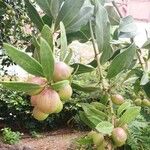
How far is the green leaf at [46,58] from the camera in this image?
1.39 feet

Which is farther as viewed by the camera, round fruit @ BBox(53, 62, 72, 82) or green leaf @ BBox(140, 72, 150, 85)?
green leaf @ BBox(140, 72, 150, 85)

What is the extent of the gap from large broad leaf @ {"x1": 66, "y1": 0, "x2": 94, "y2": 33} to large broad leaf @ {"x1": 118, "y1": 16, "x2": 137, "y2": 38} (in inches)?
3.6

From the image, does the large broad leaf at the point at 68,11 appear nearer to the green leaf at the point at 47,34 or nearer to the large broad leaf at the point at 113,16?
the green leaf at the point at 47,34

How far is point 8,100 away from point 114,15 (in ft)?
14.1

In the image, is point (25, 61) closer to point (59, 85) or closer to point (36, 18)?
point (59, 85)

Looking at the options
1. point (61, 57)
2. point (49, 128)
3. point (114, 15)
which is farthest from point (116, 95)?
point (49, 128)

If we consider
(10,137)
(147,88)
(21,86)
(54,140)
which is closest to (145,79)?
(147,88)

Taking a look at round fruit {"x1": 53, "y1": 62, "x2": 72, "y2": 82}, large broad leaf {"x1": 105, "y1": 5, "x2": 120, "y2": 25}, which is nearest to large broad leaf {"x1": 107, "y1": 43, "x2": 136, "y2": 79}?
round fruit {"x1": 53, "y1": 62, "x2": 72, "y2": 82}

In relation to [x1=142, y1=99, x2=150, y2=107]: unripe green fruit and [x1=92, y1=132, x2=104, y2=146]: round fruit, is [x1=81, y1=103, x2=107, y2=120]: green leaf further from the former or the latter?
[x1=142, y1=99, x2=150, y2=107]: unripe green fruit

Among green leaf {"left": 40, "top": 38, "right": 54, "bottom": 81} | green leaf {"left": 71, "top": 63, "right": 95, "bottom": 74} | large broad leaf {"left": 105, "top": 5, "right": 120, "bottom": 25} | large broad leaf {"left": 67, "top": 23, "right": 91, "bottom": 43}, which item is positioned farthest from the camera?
large broad leaf {"left": 105, "top": 5, "right": 120, "bottom": 25}

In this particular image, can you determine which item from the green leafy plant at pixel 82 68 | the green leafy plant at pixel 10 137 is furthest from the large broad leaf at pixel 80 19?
the green leafy plant at pixel 10 137

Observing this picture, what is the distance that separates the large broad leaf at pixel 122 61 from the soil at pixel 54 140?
4041 millimetres

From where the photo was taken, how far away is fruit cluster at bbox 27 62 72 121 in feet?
1.47

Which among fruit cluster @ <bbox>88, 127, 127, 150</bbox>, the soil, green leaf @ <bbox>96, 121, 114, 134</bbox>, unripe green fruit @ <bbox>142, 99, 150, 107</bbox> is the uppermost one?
green leaf @ <bbox>96, 121, 114, 134</bbox>
